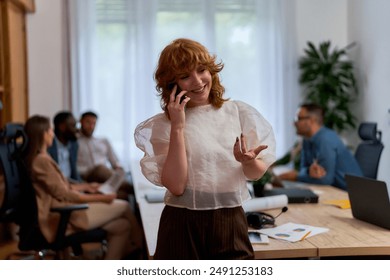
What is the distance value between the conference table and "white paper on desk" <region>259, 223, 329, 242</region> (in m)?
0.03

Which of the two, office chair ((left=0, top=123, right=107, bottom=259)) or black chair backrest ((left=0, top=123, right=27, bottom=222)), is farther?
black chair backrest ((left=0, top=123, right=27, bottom=222))

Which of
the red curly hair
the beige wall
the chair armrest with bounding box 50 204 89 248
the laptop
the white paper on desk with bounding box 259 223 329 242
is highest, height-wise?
the beige wall

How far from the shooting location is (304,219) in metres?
2.22

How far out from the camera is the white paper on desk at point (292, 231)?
1895 millimetres

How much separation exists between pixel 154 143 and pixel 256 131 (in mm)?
282

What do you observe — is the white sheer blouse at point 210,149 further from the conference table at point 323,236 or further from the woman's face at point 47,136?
the woman's face at point 47,136

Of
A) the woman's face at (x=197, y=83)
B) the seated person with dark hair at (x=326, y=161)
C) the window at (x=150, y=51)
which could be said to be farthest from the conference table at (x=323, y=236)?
the window at (x=150, y=51)

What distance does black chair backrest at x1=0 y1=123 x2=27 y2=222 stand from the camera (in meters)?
3.05

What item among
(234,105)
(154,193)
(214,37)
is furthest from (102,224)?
(214,37)

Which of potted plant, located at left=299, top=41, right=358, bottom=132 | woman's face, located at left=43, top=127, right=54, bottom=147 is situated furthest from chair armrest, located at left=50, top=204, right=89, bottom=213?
potted plant, located at left=299, top=41, right=358, bottom=132

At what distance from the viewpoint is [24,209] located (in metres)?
2.88

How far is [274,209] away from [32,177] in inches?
51.4

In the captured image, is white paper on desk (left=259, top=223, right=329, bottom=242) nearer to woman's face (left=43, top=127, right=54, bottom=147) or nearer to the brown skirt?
the brown skirt

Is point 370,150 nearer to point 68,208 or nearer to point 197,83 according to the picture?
point 68,208
